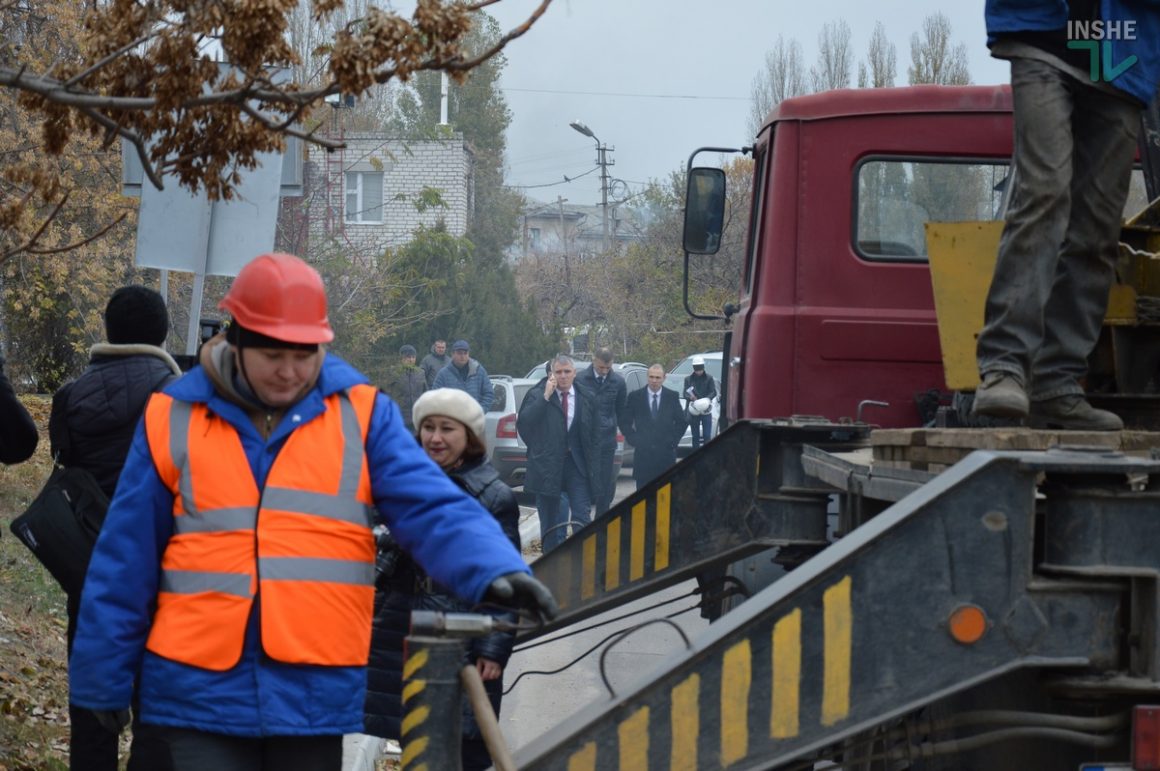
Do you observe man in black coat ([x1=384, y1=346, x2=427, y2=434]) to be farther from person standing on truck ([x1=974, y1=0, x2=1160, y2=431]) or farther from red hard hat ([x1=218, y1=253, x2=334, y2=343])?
red hard hat ([x1=218, y1=253, x2=334, y2=343])

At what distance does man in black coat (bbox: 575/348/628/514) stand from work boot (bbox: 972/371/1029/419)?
10797 millimetres

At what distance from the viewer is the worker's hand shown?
4.67m

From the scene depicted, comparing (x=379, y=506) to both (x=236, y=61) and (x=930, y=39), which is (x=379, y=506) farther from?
(x=930, y=39)

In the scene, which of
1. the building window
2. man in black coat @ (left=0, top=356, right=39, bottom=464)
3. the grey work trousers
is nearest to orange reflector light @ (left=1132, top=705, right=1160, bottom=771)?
the grey work trousers

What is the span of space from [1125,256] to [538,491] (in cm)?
984

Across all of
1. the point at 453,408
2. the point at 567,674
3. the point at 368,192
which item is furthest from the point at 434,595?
the point at 368,192

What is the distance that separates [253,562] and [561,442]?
36.5ft

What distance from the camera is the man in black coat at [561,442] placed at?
14.2m

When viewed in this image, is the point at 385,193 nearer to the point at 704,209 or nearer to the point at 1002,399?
the point at 704,209

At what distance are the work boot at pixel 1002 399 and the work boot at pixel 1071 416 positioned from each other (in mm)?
222

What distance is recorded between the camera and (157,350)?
17.3 feet

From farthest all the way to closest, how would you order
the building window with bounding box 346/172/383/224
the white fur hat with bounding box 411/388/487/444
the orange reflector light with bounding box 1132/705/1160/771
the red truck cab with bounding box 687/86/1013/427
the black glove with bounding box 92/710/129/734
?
the building window with bounding box 346/172/383/224, the red truck cab with bounding box 687/86/1013/427, the white fur hat with bounding box 411/388/487/444, the black glove with bounding box 92/710/129/734, the orange reflector light with bounding box 1132/705/1160/771

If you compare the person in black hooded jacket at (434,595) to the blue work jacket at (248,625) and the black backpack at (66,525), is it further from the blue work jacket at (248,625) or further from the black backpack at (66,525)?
the blue work jacket at (248,625)

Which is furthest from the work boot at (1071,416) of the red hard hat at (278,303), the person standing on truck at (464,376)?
the person standing on truck at (464,376)
